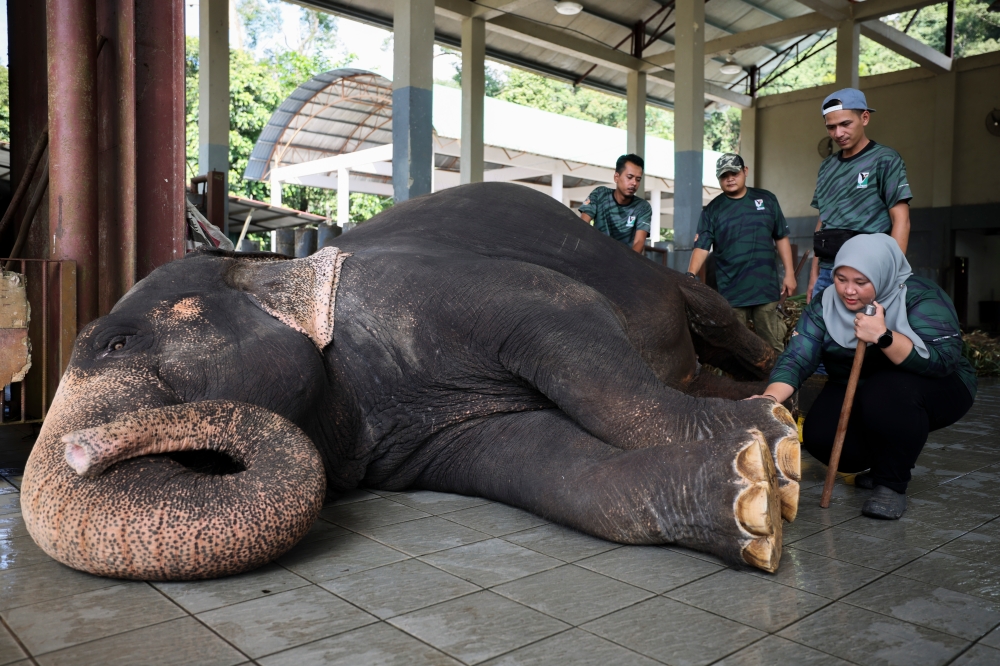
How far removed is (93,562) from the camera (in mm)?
2105

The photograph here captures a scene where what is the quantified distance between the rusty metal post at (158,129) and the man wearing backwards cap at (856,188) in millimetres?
3239

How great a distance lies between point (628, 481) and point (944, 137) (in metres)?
16.7

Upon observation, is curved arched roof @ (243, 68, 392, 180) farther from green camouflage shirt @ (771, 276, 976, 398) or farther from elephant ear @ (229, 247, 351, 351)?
green camouflage shirt @ (771, 276, 976, 398)

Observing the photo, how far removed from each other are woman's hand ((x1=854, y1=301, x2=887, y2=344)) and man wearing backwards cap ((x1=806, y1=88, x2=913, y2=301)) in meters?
1.24

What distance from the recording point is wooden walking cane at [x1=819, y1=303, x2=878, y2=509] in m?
3.13

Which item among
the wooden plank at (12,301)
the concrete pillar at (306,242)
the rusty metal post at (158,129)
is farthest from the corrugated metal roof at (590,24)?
the wooden plank at (12,301)

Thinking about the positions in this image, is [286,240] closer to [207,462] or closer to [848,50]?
[207,462]

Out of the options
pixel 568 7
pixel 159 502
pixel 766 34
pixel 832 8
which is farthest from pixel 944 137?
pixel 159 502

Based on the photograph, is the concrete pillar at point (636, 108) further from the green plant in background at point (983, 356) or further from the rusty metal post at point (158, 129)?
the rusty metal post at point (158, 129)

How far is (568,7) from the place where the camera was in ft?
A: 43.7

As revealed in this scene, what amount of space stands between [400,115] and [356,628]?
8313mm

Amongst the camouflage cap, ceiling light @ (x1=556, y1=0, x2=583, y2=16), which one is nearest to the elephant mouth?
the camouflage cap

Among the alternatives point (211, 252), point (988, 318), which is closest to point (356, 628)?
point (211, 252)

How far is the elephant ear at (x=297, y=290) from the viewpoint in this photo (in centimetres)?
289
